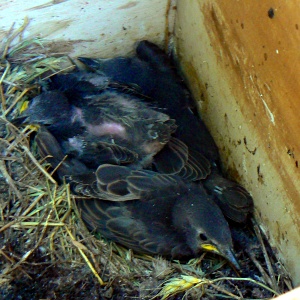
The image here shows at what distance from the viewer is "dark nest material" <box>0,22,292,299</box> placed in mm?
2164

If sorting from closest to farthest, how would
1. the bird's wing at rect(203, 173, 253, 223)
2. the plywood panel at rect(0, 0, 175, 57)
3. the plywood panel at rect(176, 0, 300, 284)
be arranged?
the plywood panel at rect(176, 0, 300, 284)
the bird's wing at rect(203, 173, 253, 223)
the plywood panel at rect(0, 0, 175, 57)

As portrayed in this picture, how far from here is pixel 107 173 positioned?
7.59 feet

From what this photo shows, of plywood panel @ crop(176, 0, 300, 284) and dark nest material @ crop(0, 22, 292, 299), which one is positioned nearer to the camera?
plywood panel @ crop(176, 0, 300, 284)

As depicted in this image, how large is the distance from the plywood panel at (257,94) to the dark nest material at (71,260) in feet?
0.53

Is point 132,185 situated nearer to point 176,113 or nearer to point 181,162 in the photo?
point 181,162

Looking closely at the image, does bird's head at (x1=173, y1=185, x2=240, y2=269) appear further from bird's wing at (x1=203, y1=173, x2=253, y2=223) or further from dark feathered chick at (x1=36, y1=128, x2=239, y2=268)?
bird's wing at (x1=203, y1=173, x2=253, y2=223)

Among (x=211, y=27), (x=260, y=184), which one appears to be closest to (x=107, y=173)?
(x=260, y=184)

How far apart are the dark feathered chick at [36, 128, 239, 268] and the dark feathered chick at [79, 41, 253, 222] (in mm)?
139

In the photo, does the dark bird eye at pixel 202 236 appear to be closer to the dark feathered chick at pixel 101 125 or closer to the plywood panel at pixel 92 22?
the dark feathered chick at pixel 101 125

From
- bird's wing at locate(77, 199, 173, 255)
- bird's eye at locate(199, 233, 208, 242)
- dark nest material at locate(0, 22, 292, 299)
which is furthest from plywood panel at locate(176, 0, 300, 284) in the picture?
bird's wing at locate(77, 199, 173, 255)

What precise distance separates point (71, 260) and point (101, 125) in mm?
645

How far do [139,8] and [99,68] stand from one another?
380 mm

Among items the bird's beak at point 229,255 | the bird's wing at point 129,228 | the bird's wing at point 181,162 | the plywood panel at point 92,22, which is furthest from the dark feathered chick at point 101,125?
the bird's beak at point 229,255

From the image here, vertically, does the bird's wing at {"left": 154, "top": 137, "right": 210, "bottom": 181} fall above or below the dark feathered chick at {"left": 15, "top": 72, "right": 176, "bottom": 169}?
below
